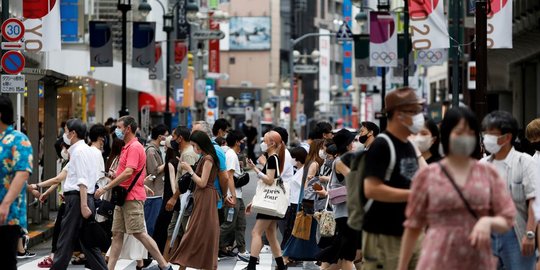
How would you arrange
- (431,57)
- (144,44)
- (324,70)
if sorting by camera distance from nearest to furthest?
(431,57) → (144,44) → (324,70)

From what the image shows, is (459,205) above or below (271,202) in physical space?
above

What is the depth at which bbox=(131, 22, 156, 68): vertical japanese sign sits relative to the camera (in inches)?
1644

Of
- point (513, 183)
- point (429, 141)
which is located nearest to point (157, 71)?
point (513, 183)

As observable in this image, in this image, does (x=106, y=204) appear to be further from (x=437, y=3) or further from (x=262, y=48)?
(x=262, y=48)

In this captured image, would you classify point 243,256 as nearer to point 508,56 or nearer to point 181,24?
point 508,56

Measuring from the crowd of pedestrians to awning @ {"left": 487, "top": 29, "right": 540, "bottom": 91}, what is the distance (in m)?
21.9

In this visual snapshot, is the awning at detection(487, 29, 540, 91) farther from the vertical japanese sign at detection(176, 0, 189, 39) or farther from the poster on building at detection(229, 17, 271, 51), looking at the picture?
the poster on building at detection(229, 17, 271, 51)

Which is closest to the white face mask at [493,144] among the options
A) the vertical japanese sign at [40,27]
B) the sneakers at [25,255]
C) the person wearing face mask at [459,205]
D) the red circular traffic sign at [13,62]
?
the person wearing face mask at [459,205]

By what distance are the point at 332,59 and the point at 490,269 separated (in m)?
160

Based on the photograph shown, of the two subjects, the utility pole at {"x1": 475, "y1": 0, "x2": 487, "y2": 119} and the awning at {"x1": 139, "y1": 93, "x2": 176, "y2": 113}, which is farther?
the awning at {"x1": 139, "y1": 93, "x2": 176, "y2": 113}

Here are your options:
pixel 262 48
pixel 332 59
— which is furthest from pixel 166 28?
pixel 332 59

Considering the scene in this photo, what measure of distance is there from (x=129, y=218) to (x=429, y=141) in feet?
19.7

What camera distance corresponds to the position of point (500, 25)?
22.5 m

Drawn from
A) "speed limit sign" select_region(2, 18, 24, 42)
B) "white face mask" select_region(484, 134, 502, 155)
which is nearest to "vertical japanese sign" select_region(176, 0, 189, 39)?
"speed limit sign" select_region(2, 18, 24, 42)
